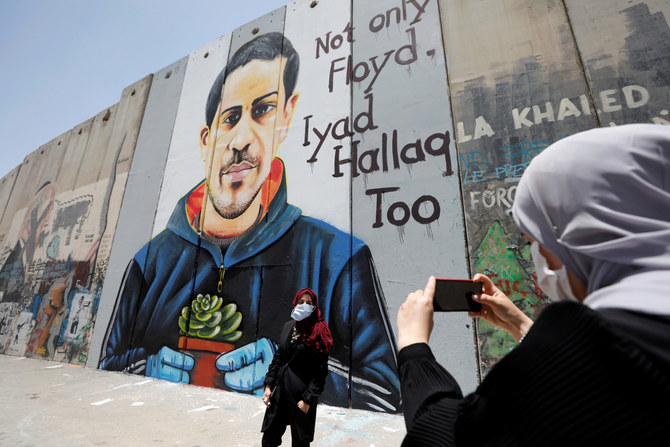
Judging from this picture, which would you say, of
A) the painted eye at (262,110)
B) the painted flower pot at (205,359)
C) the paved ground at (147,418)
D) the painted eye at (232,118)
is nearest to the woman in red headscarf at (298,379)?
the paved ground at (147,418)

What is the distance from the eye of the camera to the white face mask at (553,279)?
67cm

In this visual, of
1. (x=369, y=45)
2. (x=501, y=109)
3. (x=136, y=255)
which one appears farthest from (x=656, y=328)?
(x=136, y=255)

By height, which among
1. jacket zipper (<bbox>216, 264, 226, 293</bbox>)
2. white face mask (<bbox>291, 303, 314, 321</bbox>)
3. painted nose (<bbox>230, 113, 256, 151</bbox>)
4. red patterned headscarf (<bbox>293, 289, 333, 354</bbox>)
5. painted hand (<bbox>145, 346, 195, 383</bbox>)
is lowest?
painted hand (<bbox>145, 346, 195, 383</bbox>)

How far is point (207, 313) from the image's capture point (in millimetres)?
5531

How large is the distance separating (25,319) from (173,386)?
6646 millimetres

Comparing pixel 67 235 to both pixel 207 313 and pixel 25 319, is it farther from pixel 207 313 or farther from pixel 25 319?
pixel 207 313

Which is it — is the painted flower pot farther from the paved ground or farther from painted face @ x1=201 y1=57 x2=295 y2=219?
painted face @ x1=201 y1=57 x2=295 y2=219

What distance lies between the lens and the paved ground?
315 cm

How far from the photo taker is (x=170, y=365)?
223 inches

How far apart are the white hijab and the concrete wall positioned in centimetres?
332

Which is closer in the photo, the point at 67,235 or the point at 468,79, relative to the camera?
the point at 468,79

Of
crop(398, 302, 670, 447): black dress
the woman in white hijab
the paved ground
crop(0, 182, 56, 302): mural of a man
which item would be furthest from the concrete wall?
crop(398, 302, 670, 447): black dress

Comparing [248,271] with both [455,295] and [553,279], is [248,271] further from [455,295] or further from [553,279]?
[553,279]

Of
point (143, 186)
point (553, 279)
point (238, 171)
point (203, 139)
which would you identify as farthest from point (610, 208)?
point (143, 186)
